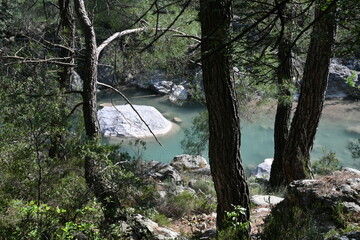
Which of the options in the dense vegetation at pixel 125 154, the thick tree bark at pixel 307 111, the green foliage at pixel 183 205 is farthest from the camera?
the green foliage at pixel 183 205

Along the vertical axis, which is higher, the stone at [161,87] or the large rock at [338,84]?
the large rock at [338,84]

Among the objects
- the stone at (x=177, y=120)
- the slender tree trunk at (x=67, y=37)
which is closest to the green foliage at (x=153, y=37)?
the slender tree trunk at (x=67, y=37)

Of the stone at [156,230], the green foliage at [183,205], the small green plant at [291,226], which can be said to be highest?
the small green plant at [291,226]

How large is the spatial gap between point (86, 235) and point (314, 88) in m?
3.52

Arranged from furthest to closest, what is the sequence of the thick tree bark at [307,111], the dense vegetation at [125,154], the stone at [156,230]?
the thick tree bark at [307,111], the stone at [156,230], the dense vegetation at [125,154]

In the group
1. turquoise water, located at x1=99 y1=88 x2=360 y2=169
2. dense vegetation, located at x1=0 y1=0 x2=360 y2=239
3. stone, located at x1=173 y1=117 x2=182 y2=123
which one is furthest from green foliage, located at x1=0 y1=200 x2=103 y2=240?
stone, located at x1=173 y1=117 x2=182 y2=123

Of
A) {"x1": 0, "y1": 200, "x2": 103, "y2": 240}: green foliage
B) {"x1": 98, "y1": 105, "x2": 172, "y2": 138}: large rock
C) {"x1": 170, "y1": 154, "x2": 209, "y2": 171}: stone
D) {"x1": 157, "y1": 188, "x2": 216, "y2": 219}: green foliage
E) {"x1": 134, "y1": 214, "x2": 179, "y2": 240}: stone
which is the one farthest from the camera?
{"x1": 98, "y1": 105, "x2": 172, "y2": 138}: large rock

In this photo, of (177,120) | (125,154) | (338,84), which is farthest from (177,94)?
(125,154)

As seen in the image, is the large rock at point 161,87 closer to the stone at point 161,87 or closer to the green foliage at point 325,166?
→ the stone at point 161,87

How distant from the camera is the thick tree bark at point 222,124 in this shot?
2.99 m

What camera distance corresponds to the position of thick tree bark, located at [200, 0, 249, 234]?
Answer: 2.99m

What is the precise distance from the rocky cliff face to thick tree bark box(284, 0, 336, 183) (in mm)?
1357

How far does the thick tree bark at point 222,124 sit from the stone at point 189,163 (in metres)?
5.31

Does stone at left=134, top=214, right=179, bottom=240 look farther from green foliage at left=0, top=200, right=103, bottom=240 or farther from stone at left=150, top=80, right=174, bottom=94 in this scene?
stone at left=150, top=80, right=174, bottom=94
